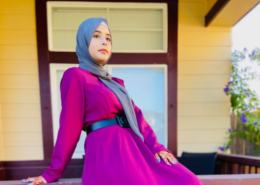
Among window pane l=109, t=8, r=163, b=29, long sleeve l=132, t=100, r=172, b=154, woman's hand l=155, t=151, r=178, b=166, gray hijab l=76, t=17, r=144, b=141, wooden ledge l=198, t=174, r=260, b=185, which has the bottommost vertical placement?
wooden ledge l=198, t=174, r=260, b=185

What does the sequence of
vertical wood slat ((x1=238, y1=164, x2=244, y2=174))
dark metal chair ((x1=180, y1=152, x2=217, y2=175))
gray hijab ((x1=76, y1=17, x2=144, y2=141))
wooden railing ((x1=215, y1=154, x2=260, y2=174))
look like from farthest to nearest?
dark metal chair ((x1=180, y1=152, x2=217, y2=175)) → vertical wood slat ((x1=238, y1=164, x2=244, y2=174)) → wooden railing ((x1=215, y1=154, x2=260, y2=174)) → gray hijab ((x1=76, y1=17, x2=144, y2=141))

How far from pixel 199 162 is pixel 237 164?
445 mm

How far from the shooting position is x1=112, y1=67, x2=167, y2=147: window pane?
2.11m

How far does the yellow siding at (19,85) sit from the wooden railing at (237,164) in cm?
250

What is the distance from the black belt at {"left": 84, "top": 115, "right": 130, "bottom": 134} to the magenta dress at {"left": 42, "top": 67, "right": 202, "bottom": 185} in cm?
2

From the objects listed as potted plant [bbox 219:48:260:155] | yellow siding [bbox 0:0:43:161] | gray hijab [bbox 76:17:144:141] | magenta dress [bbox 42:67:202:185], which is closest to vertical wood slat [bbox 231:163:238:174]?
potted plant [bbox 219:48:260:155]

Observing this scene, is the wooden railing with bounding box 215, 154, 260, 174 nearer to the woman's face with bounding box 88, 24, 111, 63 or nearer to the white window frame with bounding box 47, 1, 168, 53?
the white window frame with bounding box 47, 1, 168, 53

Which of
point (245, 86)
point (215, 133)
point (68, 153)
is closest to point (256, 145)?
point (215, 133)

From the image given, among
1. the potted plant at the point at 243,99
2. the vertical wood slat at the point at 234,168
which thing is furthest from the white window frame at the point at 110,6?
the vertical wood slat at the point at 234,168

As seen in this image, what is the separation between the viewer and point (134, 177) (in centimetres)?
82

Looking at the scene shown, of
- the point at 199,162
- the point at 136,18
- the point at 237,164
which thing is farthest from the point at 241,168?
the point at 136,18

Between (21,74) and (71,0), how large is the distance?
116 cm

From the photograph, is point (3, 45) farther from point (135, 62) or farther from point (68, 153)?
point (68, 153)

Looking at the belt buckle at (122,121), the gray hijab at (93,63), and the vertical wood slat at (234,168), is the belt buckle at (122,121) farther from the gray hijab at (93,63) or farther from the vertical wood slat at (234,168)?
the vertical wood slat at (234,168)
